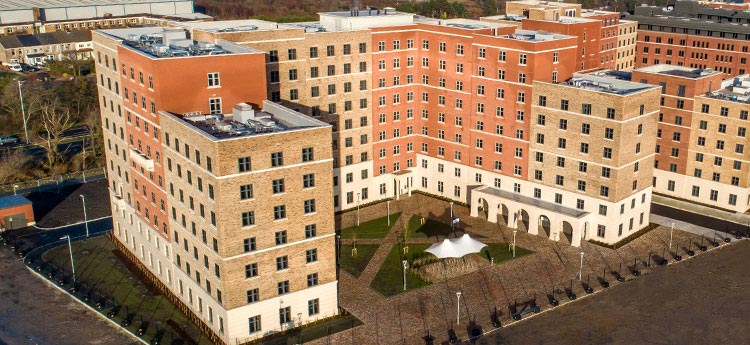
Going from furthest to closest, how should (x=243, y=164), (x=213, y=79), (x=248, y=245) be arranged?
(x=213, y=79), (x=248, y=245), (x=243, y=164)

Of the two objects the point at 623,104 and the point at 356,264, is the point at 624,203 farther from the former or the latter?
the point at 356,264

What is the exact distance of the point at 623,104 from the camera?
284 ft

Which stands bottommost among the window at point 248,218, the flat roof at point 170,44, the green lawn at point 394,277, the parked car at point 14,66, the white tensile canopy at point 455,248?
the green lawn at point 394,277

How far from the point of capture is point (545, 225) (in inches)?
3853

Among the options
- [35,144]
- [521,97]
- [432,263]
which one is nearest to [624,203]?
[521,97]

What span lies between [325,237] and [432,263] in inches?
760

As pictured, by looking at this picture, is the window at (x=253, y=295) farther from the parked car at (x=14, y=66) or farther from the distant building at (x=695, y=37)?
the parked car at (x=14, y=66)

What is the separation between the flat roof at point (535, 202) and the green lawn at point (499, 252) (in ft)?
25.1

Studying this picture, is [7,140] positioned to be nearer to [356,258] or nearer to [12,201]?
[12,201]

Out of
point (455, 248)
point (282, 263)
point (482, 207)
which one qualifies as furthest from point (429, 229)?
point (282, 263)

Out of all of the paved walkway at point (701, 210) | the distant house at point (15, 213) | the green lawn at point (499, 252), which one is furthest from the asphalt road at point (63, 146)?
the paved walkway at point (701, 210)

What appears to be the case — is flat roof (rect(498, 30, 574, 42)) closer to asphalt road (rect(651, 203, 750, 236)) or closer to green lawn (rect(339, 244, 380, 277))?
asphalt road (rect(651, 203, 750, 236))

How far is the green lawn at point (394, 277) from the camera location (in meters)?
80.7

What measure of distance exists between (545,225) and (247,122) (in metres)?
46.0
